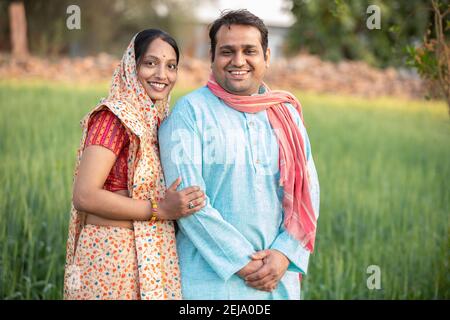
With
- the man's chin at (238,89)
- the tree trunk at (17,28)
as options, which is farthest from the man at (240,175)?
the tree trunk at (17,28)

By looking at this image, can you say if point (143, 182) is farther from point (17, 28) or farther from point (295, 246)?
point (17, 28)

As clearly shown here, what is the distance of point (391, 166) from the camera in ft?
20.5

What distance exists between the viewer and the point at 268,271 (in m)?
1.97

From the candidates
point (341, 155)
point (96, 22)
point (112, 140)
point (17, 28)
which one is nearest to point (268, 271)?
point (112, 140)

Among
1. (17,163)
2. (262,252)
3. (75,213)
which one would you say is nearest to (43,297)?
(75,213)

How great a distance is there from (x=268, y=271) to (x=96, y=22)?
56.4 feet

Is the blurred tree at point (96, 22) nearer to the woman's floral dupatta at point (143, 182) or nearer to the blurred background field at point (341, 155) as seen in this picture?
the blurred background field at point (341, 155)

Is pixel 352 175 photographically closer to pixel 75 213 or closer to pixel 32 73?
pixel 75 213

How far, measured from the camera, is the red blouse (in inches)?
75.1

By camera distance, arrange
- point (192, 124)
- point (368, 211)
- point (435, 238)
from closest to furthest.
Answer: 1. point (192, 124)
2. point (435, 238)
3. point (368, 211)

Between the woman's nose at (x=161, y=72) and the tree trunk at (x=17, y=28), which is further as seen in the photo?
the tree trunk at (x=17, y=28)

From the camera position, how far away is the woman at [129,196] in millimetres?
1898

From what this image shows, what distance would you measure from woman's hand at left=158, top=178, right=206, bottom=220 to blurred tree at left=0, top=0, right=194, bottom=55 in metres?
14.3
